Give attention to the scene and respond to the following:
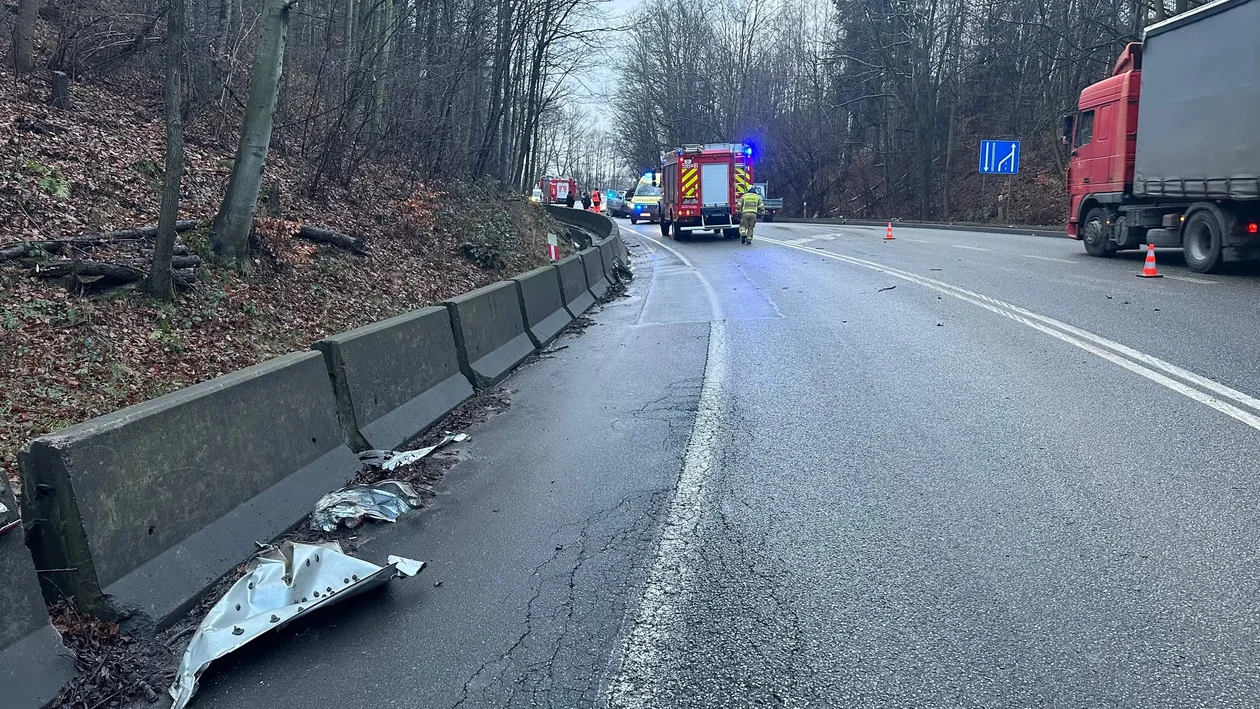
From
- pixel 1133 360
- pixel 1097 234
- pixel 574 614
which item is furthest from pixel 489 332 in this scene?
pixel 1097 234

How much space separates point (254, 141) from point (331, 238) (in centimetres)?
288

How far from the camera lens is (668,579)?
4312 mm

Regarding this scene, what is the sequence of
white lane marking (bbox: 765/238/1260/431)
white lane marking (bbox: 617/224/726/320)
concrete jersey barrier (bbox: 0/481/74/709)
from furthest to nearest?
white lane marking (bbox: 617/224/726/320) → white lane marking (bbox: 765/238/1260/431) → concrete jersey barrier (bbox: 0/481/74/709)

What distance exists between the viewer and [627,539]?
191 inches

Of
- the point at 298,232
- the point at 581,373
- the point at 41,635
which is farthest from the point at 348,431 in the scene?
the point at 298,232

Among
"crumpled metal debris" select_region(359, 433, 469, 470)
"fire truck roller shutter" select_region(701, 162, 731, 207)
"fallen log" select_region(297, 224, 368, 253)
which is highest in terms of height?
"fire truck roller shutter" select_region(701, 162, 731, 207)

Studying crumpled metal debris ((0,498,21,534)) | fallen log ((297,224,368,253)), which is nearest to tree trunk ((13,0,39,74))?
fallen log ((297,224,368,253))

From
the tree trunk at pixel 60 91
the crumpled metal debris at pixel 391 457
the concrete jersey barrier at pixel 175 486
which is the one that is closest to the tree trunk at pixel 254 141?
the tree trunk at pixel 60 91

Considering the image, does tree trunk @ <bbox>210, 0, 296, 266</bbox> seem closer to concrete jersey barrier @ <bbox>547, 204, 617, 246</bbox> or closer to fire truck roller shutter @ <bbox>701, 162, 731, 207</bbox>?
concrete jersey barrier @ <bbox>547, 204, 617, 246</bbox>

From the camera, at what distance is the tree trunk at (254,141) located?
32.7 feet

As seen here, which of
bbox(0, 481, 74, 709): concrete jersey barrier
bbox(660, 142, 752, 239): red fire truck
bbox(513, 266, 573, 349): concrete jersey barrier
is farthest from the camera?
bbox(660, 142, 752, 239): red fire truck

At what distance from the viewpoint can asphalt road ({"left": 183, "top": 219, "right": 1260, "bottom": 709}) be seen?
11.3 ft

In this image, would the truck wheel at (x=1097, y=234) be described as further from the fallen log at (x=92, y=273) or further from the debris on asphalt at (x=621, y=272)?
the fallen log at (x=92, y=273)

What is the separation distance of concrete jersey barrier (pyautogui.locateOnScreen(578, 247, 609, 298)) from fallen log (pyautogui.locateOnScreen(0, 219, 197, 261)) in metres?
7.19
